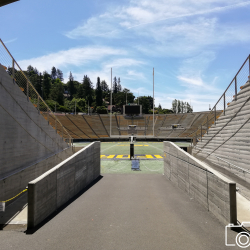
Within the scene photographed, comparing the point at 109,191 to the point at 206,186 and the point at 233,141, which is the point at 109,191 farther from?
the point at 233,141

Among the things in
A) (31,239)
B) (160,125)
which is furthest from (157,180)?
(160,125)

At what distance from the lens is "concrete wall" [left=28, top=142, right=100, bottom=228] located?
4.73m

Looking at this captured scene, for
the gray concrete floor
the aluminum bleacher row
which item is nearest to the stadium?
the gray concrete floor

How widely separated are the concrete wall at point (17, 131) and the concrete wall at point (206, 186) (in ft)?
20.9

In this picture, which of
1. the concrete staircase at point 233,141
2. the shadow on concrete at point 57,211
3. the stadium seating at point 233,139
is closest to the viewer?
the shadow on concrete at point 57,211

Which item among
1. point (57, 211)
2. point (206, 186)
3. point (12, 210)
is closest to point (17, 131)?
point (12, 210)

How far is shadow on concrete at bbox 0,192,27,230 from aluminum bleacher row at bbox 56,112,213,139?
35.9 m

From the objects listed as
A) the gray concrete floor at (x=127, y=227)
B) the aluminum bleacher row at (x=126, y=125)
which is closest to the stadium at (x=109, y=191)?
the gray concrete floor at (x=127, y=227)

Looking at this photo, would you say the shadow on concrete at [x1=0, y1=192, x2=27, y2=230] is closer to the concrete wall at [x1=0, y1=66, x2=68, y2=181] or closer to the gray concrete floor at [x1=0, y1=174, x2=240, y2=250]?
the gray concrete floor at [x1=0, y1=174, x2=240, y2=250]

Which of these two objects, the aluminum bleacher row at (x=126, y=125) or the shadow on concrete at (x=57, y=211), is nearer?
the shadow on concrete at (x=57, y=211)

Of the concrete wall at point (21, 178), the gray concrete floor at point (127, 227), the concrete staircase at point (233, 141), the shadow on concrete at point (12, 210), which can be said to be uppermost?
→ the concrete staircase at point (233, 141)

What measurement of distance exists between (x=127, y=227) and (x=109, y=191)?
10.8 ft

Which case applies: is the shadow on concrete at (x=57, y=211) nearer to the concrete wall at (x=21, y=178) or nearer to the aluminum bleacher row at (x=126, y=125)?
the concrete wall at (x=21, y=178)

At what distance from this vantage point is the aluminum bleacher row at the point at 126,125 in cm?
4424
